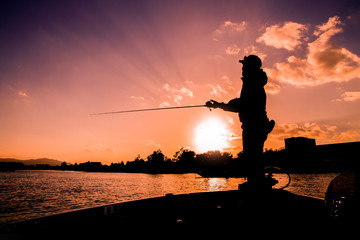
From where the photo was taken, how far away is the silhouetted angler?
5164 mm

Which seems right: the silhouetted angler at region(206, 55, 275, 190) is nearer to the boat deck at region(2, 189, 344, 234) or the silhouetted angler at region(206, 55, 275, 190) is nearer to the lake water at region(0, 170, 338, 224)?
the boat deck at region(2, 189, 344, 234)

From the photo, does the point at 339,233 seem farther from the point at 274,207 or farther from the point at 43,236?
the point at 43,236

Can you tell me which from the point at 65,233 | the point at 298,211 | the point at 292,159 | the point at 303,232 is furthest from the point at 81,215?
the point at 292,159

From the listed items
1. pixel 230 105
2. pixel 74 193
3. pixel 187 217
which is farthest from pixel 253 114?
pixel 74 193

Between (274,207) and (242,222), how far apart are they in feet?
3.38

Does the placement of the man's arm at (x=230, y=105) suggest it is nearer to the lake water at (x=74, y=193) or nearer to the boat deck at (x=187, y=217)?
the boat deck at (x=187, y=217)

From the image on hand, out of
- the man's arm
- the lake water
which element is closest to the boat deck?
the man's arm

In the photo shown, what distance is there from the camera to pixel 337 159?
12.2 feet

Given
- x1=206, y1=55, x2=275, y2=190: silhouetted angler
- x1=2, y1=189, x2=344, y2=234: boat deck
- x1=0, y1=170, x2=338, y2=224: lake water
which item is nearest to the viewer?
x1=2, y1=189, x2=344, y2=234: boat deck

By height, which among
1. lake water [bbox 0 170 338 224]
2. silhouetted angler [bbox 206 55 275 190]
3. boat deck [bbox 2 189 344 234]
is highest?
silhouetted angler [bbox 206 55 275 190]

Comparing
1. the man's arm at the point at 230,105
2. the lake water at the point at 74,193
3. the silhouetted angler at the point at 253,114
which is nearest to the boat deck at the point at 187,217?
the silhouetted angler at the point at 253,114

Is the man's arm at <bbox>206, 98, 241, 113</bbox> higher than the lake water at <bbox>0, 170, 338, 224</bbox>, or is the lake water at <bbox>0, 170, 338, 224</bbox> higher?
the man's arm at <bbox>206, 98, 241, 113</bbox>

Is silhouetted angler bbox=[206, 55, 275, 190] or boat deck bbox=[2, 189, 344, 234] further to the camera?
silhouetted angler bbox=[206, 55, 275, 190]

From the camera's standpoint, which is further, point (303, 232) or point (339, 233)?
point (303, 232)
